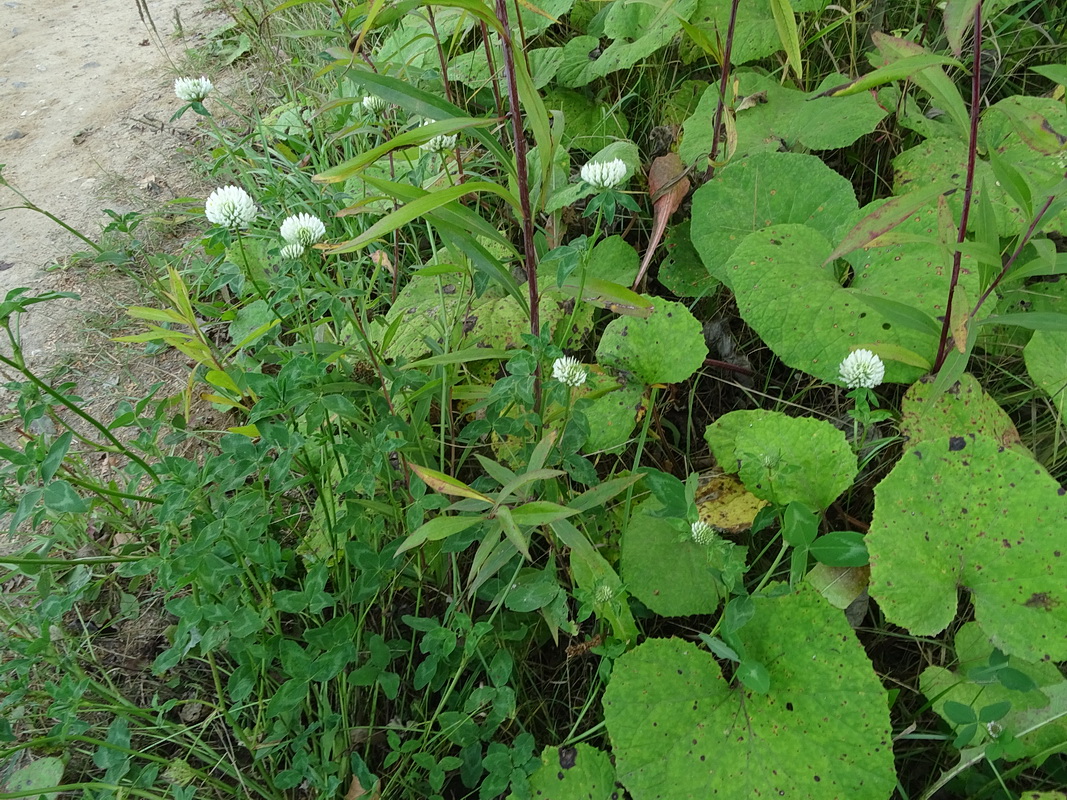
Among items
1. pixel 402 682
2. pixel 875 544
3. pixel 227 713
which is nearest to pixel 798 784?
pixel 875 544

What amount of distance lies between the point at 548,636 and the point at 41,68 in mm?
4078

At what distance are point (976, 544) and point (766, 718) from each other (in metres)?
0.43

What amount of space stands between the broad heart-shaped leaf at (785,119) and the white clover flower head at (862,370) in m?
0.64

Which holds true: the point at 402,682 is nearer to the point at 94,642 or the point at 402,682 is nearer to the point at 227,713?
the point at 227,713

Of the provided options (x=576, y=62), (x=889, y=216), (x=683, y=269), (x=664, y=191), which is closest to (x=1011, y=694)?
(x=889, y=216)

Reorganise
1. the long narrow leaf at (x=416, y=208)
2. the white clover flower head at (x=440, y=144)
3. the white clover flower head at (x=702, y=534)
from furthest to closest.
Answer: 1. the white clover flower head at (x=440, y=144)
2. the white clover flower head at (x=702, y=534)
3. the long narrow leaf at (x=416, y=208)

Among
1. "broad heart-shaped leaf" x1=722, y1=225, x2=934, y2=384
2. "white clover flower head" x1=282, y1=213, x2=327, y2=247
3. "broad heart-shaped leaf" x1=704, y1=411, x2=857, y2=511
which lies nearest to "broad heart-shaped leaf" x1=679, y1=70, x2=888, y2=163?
"broad heart-shaped leaf" x1=722, y1=225, x2=934, y2=384

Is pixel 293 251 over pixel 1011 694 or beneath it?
over

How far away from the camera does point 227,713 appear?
1.14 metres

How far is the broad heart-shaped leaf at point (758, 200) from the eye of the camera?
A: 1559 mm

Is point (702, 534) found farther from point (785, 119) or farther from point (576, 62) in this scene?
point (576, 62)

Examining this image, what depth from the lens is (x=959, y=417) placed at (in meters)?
1.27

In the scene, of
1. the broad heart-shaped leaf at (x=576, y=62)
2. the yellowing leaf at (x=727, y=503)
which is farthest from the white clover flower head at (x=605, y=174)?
the broad heart-shaped leaf at (x=576, y=62)

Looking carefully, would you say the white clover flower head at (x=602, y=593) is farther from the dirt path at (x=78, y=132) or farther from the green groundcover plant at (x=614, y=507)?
the dirt path at (x=78, y=132)
